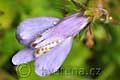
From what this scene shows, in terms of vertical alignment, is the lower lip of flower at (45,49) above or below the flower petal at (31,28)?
below

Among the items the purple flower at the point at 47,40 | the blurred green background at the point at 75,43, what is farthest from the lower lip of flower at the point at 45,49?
the blurred green background at the point at 75,43

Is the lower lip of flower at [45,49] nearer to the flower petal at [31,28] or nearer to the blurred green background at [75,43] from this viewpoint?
the flower petal at [31,28]

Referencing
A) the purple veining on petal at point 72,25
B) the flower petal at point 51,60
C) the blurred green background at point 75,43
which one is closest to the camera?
the flower petal at point 51,60

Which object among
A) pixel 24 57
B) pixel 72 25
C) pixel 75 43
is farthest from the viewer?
pixel 75 43

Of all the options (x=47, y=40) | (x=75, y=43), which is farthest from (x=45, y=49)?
(x=75, y=43)

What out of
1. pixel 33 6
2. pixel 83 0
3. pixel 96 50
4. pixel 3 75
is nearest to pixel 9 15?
pixel 33 6

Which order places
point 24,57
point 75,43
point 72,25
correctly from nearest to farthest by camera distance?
1. point 24,57
2. point 72,25
3. point 75,43

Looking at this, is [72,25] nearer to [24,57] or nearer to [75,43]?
[24,57]

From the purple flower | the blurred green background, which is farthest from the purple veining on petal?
the blurred green background
